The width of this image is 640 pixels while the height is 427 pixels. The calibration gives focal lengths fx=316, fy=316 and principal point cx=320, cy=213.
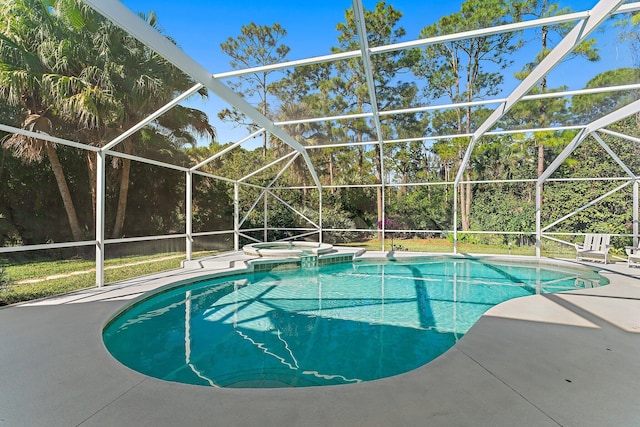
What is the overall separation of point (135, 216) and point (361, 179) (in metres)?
10.1

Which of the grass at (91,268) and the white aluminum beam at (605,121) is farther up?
the white aluminum beam at (605,121)


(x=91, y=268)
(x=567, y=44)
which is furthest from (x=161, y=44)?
(x=91, y=268)

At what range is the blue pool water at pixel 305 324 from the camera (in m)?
3.21

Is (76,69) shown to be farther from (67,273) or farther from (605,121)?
(605,121)

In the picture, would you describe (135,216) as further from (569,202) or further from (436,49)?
(569,202)

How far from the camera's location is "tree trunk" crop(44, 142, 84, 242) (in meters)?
9.30

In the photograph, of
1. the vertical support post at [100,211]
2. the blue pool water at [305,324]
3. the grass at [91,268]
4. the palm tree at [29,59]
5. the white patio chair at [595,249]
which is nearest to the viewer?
the blue pool water at [305,324]

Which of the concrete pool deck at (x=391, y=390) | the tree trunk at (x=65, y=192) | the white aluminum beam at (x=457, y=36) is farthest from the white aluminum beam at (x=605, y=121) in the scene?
the tree trunk at (x=65, y=192)

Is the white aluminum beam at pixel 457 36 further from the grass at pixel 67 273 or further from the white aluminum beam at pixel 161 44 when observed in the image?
the grass at pixel 67 273

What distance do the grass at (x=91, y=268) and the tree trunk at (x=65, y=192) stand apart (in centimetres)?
95

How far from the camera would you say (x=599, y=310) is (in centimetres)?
414

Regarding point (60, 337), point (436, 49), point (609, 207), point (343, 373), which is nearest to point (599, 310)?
point (343, 373)

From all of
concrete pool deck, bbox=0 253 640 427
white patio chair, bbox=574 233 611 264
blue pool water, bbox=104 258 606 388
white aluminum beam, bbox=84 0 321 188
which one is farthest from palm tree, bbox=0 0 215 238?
white patio chair, bbox=574 233 611 264

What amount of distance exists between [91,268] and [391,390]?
32.8 feet
